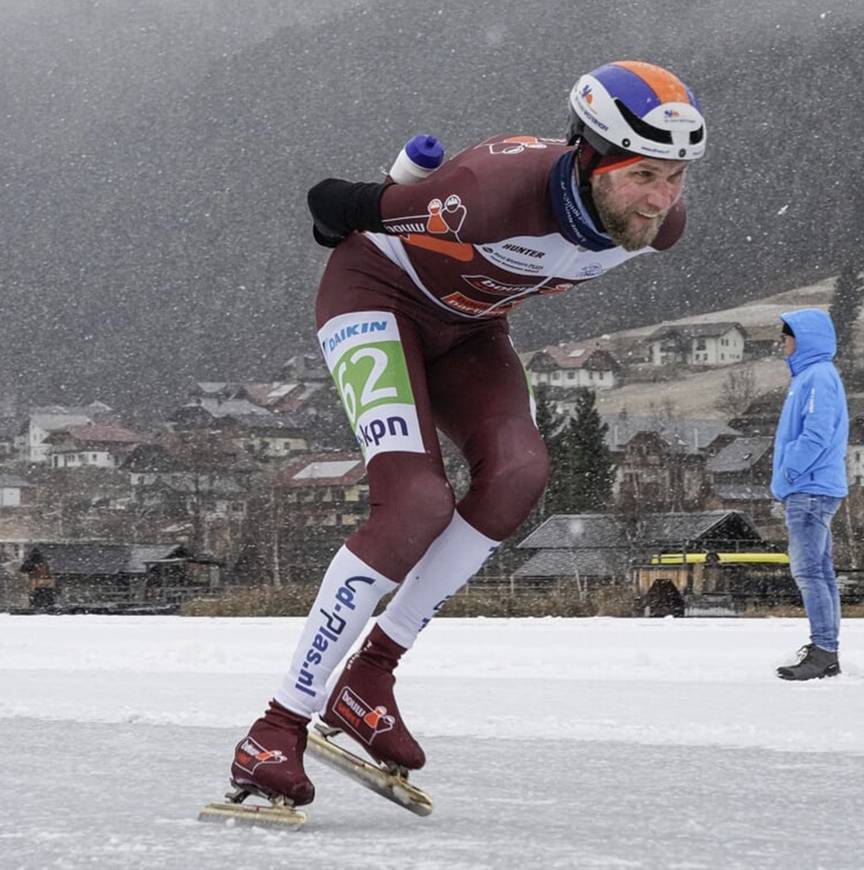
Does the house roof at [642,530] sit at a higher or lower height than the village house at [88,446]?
lower

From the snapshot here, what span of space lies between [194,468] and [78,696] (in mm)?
90123

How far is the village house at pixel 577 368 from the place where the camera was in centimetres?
12344

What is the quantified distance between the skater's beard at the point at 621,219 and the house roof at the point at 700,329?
13179cm

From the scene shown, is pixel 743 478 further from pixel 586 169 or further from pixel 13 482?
pixel 586 169

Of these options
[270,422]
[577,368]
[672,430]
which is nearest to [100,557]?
[672,430]

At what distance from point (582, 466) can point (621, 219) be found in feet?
207

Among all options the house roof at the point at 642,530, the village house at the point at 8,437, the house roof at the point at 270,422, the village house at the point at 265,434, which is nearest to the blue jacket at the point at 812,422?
the house roof at the point at 642,530

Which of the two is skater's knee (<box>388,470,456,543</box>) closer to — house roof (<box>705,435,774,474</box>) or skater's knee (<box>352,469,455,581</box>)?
skater's knee (<box>352,469,455,581</box>)

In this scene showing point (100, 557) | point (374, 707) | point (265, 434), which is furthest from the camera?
point (265, 434)

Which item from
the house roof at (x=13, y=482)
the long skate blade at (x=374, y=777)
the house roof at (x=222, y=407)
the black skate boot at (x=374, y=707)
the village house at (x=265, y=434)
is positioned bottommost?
the long skate blade at (x=374, y=777)

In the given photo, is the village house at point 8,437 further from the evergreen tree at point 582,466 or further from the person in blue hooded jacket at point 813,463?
the person in blue hooded jacket at point 813,463

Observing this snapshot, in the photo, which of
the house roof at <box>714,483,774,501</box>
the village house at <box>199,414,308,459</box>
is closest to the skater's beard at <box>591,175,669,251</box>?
the house roof at <box>714,483,774,501</box>

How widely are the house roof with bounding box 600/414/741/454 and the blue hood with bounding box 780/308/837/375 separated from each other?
7179 centimetres

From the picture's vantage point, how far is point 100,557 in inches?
1796
